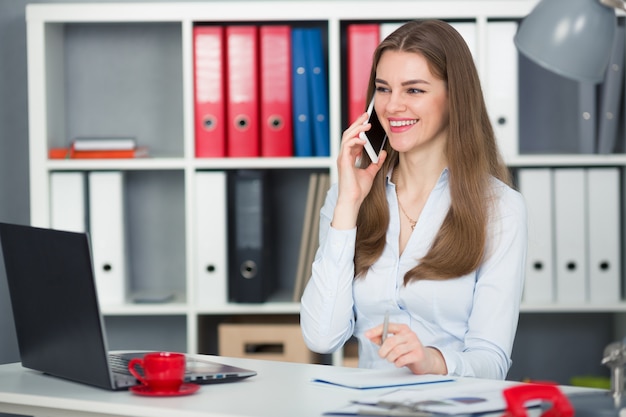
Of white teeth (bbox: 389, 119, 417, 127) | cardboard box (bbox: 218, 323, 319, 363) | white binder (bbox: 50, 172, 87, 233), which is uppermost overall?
white teeth (bbox: 389, 119, 417, 127)

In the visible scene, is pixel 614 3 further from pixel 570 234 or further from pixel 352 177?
pixel 570 234

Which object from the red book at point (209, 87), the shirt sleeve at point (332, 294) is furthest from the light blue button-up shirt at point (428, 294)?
the red book at point (209, 87)

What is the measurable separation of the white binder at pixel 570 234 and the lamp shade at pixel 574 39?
1343mm

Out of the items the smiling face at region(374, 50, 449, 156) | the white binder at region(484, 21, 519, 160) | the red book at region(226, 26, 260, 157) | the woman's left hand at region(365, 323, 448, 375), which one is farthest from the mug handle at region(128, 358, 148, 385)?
the white binder at region(484, 21, 519, 160)

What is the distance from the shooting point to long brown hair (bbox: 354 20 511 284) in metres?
1.98

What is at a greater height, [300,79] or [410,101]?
[300,79]

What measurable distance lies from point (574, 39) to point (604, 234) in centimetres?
146

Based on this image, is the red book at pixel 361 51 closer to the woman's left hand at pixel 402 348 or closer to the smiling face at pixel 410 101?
the smiling face at pixel 410 101

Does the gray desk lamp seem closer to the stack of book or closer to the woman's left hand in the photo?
the woman's left hand

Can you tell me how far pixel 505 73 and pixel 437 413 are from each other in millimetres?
1759

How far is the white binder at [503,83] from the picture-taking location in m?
2.88

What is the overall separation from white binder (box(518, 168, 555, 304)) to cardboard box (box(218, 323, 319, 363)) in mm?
722

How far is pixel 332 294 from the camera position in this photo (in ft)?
6.55

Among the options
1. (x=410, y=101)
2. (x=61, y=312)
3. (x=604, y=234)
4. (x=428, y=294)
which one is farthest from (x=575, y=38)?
(x=604, y=234)
